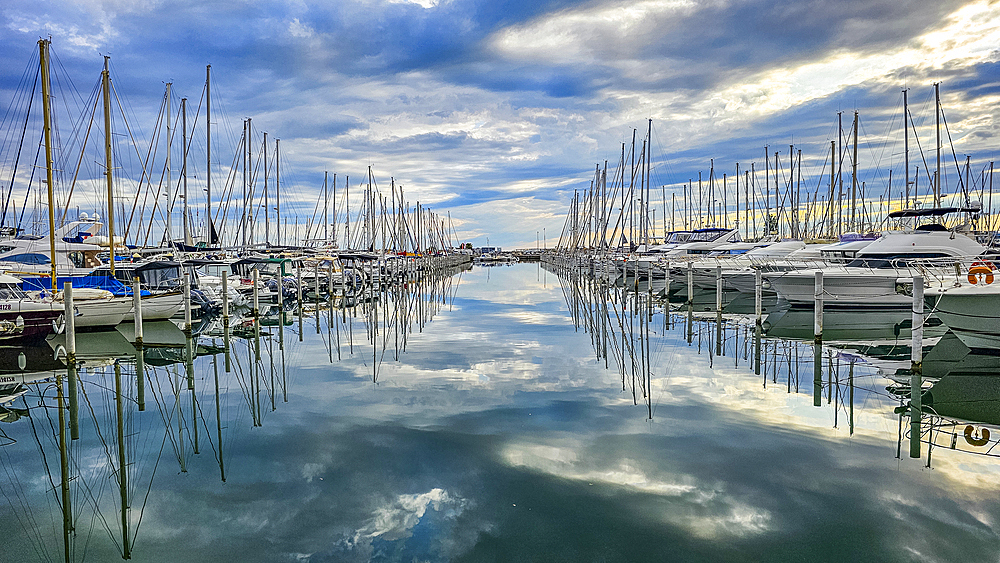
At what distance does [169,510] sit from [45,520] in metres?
1.31

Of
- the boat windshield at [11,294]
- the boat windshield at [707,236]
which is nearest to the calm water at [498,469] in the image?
the boat windshield at [11,294]

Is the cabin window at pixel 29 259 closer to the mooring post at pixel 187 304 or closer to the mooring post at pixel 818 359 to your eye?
the mooring post at pixel 187 304

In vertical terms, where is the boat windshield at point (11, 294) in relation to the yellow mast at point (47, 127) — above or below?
below

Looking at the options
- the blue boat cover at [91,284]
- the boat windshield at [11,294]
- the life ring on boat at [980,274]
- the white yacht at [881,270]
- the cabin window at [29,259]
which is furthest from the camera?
the cabin window at [29,259]

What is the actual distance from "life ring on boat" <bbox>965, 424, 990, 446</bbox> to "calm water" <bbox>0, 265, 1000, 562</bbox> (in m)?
0.17

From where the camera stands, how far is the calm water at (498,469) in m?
6.13

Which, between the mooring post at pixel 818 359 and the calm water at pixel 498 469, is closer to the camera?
the calm water at pixel 498 469

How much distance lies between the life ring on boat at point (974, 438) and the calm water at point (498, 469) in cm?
17

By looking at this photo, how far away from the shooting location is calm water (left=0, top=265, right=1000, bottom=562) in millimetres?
6129

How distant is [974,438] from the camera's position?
9.52 metres

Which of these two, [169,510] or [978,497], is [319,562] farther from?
[978,497]

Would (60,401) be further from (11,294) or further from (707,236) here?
(707,236)

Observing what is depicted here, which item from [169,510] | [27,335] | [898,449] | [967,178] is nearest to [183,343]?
[27,335]

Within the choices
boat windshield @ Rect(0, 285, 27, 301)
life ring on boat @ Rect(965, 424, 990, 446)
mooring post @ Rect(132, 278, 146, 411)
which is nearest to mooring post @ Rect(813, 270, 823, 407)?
life ring on boat @ Rect(965, 424, 990, 446)
